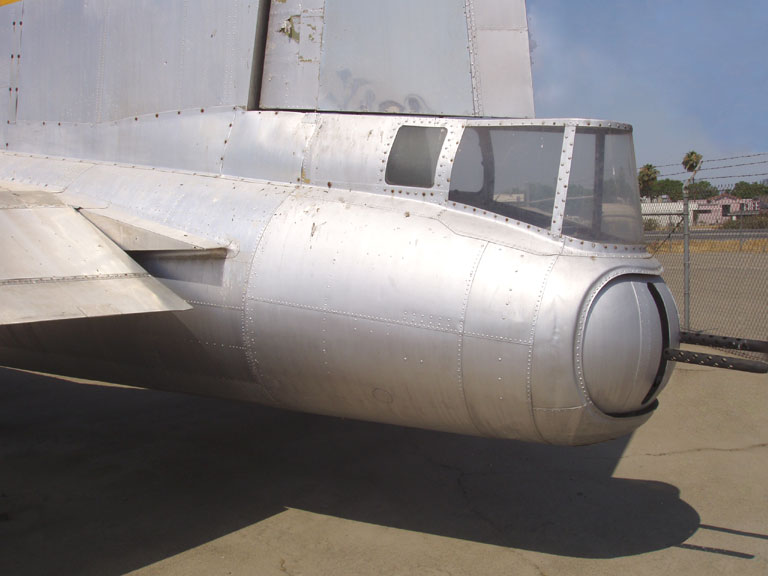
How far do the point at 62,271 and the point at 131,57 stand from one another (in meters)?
2.52

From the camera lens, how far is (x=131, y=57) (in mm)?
6180

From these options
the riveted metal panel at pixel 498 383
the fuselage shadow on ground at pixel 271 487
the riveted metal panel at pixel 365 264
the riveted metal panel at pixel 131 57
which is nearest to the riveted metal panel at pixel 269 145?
the riveted metal panel at pixel 131 57

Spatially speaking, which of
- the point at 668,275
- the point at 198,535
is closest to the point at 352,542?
the point at 198,535

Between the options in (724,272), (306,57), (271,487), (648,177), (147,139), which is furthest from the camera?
(648,177)

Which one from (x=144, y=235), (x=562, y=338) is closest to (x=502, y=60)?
(x=562, y=338)

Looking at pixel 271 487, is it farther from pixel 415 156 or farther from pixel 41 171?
pixel 41 171

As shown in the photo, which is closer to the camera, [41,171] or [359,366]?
[359,366]

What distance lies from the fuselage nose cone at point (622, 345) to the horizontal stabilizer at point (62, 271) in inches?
113

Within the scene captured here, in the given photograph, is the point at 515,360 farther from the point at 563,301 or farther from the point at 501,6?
the point at 501,6

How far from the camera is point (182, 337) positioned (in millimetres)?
5133

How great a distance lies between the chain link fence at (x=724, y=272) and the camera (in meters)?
11.7

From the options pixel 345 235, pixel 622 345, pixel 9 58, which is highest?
pixel 9 58

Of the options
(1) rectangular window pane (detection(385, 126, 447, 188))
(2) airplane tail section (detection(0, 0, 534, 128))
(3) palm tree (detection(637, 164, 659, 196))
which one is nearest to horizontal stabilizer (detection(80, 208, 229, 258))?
(2) airplane tail section (detection(0, 0, 534, 128))

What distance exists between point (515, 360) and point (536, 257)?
0.68 m
